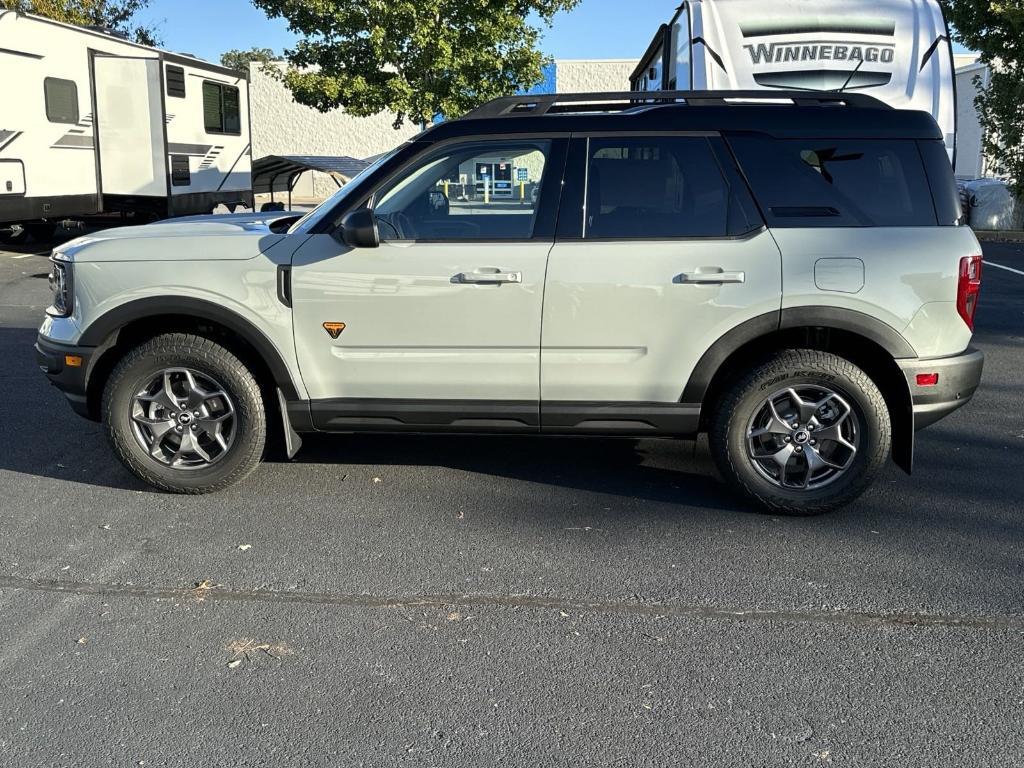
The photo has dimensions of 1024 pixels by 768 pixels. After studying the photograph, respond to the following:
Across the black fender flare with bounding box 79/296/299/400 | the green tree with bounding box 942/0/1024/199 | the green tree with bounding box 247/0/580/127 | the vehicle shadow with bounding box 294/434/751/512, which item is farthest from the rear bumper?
the green tree with bounding box 247/0/580/127

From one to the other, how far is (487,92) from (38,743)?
764 inches

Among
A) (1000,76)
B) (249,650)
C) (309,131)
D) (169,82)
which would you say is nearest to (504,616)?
(249,650)

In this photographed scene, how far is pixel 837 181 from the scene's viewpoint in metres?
4.45

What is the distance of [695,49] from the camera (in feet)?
29.4

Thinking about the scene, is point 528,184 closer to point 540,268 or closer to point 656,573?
point 540,268

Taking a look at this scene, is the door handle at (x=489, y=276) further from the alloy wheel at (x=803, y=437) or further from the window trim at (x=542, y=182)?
the alloy wheel at (x=803, y=437)

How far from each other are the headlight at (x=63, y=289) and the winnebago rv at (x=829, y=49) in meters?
6.10

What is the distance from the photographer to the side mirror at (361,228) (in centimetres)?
440

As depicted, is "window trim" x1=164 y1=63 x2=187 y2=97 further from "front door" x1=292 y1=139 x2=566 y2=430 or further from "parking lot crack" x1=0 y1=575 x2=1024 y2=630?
"parking lot crack" x1=0 y1=575 x2=1024 y2=630

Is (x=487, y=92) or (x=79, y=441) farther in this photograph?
(x=487, y=92)

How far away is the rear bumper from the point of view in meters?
4.42

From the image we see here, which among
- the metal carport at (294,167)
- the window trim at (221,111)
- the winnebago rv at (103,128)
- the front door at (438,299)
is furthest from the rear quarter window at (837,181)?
the window trim at (221,111)

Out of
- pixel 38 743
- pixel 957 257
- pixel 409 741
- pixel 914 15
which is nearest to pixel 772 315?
pixel 957 257

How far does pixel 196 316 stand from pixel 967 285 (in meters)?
3.60
